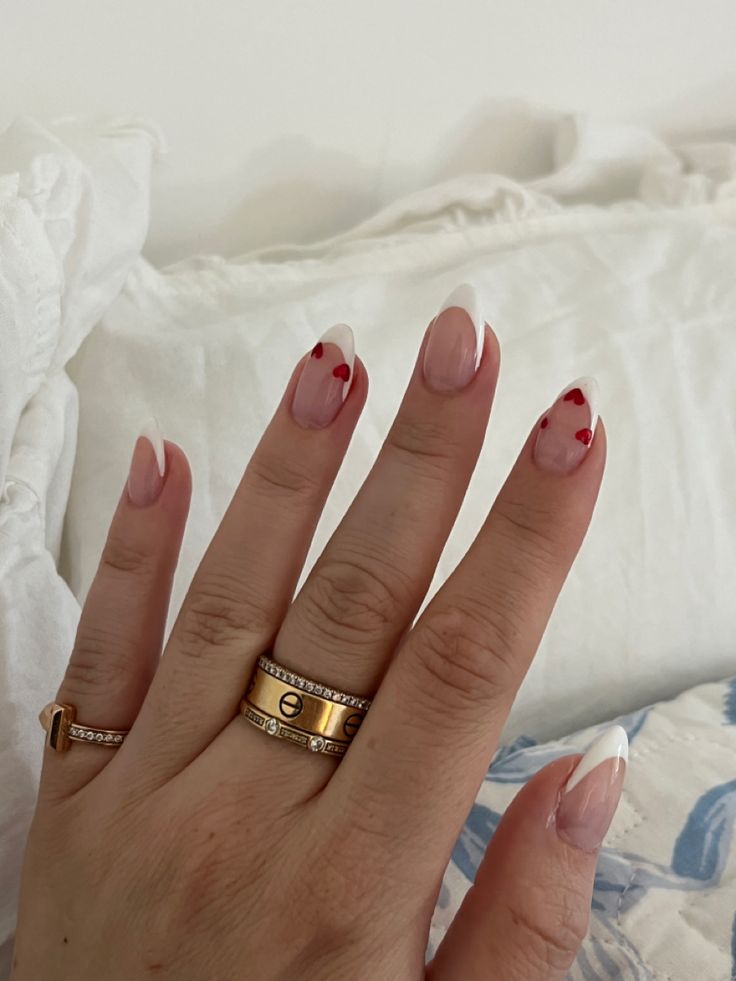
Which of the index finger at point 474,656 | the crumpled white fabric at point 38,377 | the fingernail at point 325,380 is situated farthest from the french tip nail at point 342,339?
the crumpled white fabric at point 38,377

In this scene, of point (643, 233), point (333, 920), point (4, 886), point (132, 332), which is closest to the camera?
point (333, 920)

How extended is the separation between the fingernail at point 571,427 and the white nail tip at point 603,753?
134 millimetres

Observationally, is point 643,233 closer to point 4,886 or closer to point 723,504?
point 723,504

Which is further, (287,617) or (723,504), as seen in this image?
(723,504)

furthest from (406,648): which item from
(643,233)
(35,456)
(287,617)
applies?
(643,233)

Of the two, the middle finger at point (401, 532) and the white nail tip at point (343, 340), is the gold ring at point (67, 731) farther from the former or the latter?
the white nail tip at point (343, 340)

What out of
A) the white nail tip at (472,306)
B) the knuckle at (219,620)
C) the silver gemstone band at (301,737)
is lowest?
the silver gemstone band at (301,737)

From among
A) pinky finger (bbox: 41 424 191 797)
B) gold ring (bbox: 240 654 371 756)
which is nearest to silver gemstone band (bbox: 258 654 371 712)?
gold ring (bbox: 240 654 371 756)

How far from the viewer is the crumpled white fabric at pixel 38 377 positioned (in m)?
0.53

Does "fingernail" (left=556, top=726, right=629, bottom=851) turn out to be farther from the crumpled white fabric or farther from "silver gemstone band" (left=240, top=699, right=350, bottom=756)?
the crumpled white fabric

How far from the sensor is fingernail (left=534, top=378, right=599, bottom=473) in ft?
1.41

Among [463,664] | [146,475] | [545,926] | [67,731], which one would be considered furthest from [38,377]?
[545,926]

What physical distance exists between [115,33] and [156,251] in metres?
0.17

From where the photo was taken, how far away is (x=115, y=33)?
671 millimetres
